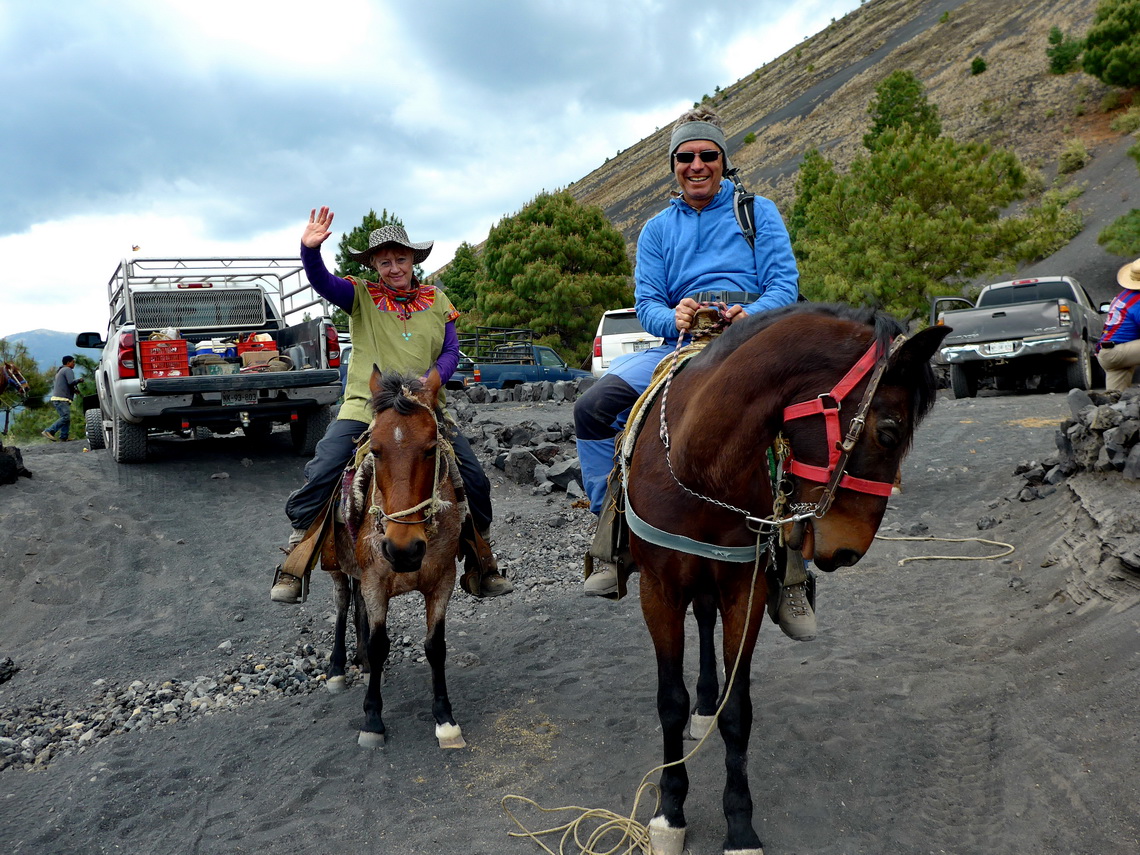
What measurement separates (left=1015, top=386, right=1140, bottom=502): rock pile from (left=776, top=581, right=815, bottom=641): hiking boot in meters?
3.74

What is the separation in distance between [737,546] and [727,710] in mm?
668

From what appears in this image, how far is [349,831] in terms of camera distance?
3.33 metres

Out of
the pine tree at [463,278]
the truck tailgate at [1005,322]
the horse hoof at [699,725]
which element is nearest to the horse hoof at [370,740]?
the horse hoof at [699,725]

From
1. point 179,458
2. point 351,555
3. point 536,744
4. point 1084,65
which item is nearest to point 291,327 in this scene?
point 179,458

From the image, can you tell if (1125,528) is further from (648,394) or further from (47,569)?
(47,569)

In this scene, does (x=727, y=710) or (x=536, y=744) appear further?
(x=536, y=744)

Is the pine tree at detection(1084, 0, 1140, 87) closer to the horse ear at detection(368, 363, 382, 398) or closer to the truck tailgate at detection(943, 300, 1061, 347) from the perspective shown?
the truck tailgate at detection(943, 300, 1061, 347)

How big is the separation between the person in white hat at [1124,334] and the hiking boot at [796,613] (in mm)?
4785

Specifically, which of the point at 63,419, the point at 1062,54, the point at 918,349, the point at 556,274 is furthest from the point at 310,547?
the point at 1062,54

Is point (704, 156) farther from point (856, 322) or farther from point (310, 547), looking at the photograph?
point (310, 547)

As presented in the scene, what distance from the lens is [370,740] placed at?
407cm

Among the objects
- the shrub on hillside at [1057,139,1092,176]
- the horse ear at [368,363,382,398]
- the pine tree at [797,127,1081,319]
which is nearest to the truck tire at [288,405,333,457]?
the horse ear at [368,363,382,398]

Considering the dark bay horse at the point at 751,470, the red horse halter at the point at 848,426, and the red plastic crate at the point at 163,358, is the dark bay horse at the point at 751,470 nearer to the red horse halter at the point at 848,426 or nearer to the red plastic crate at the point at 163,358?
the red horse halter at the point at 848,426

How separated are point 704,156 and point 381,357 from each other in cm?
221
